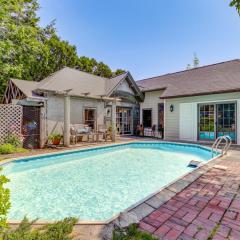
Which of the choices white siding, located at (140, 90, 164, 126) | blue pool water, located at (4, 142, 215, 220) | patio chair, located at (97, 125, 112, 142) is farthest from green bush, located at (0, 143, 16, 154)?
white siding, located at (140, 90, 164, 126)

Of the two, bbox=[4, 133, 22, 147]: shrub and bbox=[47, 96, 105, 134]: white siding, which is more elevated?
bbox=[47, 96, 105, 134]: white siding

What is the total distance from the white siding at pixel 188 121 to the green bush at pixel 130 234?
36.2 feet

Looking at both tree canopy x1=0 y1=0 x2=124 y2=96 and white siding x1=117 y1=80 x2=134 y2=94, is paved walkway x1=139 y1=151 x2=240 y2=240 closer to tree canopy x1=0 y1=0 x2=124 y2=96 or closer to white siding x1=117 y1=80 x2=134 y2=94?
white siding x1=117 y1=80 x2=134 y2=94

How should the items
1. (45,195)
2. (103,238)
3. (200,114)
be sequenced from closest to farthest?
(103,238) → (45,195) → (200,114)

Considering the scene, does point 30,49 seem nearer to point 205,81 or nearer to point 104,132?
point 104,132

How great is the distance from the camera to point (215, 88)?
11547mm

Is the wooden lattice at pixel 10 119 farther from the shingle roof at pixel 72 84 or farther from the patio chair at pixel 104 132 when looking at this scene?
the patio chair at pixel 104 132

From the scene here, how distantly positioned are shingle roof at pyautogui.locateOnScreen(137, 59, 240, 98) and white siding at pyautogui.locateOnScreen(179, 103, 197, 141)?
911 mm

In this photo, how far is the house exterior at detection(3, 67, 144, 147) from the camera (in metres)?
10.7

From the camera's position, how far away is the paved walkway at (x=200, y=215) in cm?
245

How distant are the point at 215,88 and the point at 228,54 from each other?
11.1 m

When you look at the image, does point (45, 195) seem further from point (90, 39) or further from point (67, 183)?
point (90, 39)

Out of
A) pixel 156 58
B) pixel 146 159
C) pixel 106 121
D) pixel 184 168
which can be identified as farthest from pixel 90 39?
pixel 184 168

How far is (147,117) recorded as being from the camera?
16.7 m
